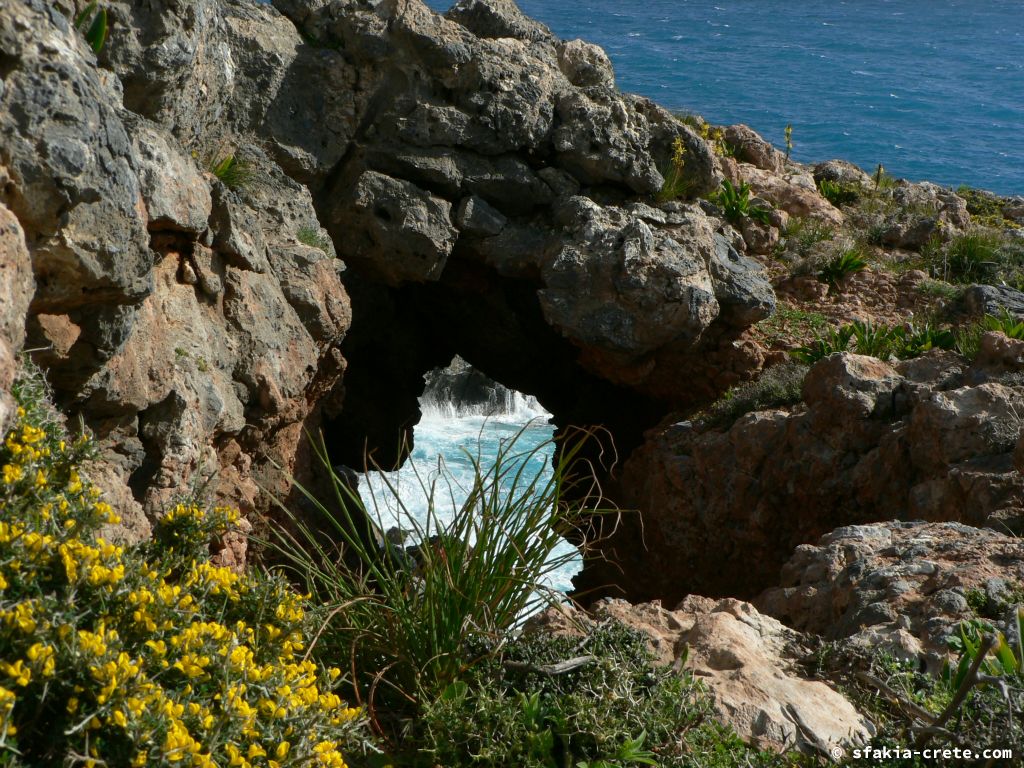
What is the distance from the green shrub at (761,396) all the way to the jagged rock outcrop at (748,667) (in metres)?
4.70

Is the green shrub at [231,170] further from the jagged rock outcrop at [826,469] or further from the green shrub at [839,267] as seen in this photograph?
the green shrub at [839,267]

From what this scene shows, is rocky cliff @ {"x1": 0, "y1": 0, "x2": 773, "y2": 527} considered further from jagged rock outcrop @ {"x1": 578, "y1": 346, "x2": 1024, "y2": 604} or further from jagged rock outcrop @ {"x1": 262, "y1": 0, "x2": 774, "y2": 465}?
jagged rock outcrop @ {"x1": 578, "y1": 346, "x2": 1024, "y2": 604}

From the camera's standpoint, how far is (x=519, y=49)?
33.0ft

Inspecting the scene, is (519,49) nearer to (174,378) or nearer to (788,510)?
(788,510)

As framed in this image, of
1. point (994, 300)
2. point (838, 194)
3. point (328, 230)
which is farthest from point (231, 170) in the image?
point (838, 194)

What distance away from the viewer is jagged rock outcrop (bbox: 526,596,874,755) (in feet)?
11.6

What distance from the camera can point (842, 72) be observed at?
48.8 m

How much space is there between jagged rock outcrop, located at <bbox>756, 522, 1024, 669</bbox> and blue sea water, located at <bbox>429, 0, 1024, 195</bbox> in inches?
1259

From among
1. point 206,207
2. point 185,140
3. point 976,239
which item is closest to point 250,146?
point 185,140

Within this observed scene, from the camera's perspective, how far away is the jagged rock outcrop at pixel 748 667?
3.53 m

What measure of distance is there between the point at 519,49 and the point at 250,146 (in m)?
3.44

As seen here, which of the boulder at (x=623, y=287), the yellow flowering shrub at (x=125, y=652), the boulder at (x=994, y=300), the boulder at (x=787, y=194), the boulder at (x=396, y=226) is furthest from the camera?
→ the boulder at (x=787, y=194)

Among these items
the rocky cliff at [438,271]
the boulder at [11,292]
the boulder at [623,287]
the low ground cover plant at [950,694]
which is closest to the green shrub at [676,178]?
the rocky cliff at [438,271]

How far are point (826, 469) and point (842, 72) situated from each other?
46.2 metres
